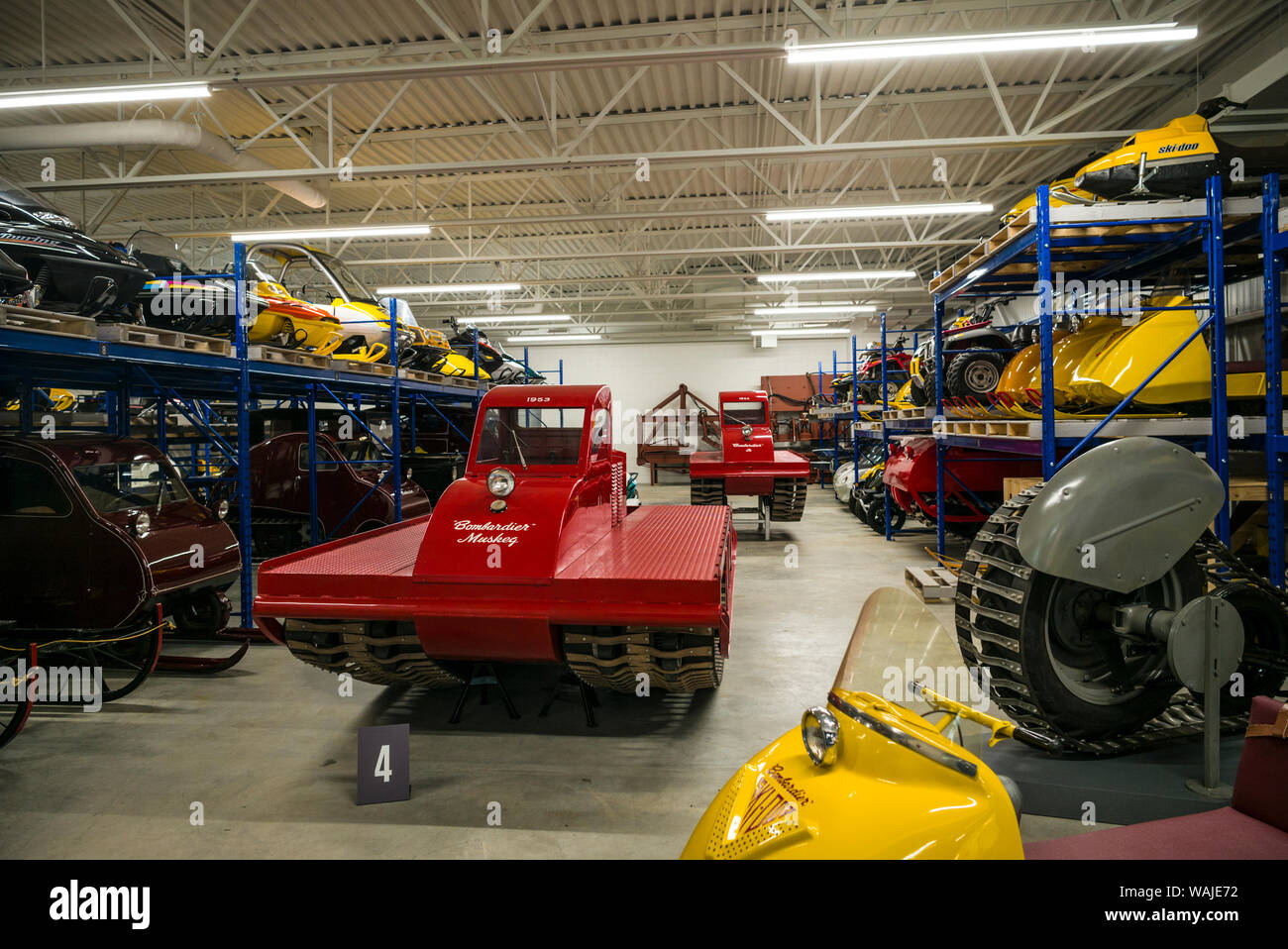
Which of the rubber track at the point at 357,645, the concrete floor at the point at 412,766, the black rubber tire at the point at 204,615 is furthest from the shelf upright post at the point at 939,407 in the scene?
the black rubber tire at the point at 204,615

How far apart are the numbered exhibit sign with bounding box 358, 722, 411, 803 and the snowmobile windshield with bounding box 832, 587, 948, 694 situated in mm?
2072

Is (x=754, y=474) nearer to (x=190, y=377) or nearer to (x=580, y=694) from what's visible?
(x=580, y=694)

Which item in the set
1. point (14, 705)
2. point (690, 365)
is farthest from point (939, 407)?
point (690, 365)

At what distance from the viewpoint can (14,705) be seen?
13.1 ft

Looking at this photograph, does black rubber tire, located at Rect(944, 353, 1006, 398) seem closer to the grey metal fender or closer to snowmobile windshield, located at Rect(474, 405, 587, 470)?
snowmobile windshield, located at Rect(474, 405, 587, 470)

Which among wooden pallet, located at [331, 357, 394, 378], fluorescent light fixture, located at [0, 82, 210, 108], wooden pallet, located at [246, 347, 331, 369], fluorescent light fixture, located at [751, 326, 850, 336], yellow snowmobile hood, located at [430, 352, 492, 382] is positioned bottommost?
wooden pallet, located at [246, 347, 331, 369]

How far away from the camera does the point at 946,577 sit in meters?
6.12

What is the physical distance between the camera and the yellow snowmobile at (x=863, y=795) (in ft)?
4.15

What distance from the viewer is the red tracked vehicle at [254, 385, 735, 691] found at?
3.16 meters

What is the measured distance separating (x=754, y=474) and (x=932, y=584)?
3755 mm

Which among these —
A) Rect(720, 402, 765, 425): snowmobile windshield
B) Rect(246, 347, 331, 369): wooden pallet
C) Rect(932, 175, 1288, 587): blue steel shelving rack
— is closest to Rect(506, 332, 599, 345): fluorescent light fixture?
Rect(720, 402, 765, 425): snowmobile windshield
